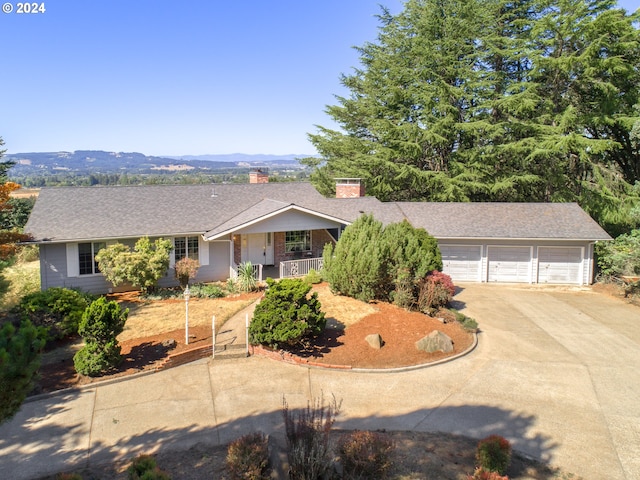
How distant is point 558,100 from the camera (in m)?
30.9

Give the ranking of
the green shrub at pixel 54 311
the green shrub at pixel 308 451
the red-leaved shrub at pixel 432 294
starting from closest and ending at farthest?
the green shrub at pixel 308 451, the green shrub at pixel 54 311, the red-leaved shrub at pixel 432 294

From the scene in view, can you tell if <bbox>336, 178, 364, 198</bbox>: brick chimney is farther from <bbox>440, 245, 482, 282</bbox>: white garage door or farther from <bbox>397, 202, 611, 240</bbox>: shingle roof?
<bbox>440, 245, 482, 282</bbox>: white garage door

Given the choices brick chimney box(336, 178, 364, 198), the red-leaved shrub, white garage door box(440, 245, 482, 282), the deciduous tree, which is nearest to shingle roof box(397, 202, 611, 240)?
white garage door box(440, 245, 482, 282)

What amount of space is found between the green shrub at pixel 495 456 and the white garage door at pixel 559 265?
18.5 meters

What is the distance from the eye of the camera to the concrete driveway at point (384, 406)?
8.75 meters

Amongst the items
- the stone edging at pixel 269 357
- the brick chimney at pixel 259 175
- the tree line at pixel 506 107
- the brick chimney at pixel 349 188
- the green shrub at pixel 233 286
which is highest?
the tree line at pixel 506 107

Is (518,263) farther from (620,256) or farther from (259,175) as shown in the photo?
(259,175)

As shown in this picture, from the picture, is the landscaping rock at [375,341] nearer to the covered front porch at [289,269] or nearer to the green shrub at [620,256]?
the covered front porch at [289,269]

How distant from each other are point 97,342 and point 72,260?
831cm

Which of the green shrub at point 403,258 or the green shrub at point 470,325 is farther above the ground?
the green shrub at point 403,258

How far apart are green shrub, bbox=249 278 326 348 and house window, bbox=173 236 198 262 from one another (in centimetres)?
833

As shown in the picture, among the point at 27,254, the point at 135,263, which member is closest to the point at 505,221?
the point at 135,263

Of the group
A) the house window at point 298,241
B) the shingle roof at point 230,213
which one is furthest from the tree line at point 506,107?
the house window at point 298,241

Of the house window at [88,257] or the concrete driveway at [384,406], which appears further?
the house window at [88,257]
